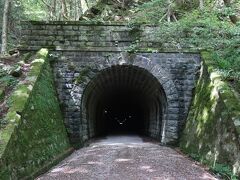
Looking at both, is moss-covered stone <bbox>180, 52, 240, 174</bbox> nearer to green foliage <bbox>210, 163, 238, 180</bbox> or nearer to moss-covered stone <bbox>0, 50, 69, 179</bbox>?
green foliage <bbox>210, 163, 238, 180</bbox>

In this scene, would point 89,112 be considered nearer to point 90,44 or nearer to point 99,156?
point 90,44

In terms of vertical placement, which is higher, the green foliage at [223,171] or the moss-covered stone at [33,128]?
the moss-covered stone at [33,128]

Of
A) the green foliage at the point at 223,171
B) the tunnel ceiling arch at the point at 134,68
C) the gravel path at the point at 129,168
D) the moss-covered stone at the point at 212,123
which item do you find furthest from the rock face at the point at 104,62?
the green foliage at the point at 223,171

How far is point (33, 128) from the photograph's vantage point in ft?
28.1

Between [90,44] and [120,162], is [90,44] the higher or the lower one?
the higher one

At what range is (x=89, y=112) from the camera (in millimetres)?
15258

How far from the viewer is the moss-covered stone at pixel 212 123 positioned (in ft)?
26.1

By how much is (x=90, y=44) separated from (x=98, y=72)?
3.84 feet

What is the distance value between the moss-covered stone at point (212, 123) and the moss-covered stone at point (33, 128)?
419 cm

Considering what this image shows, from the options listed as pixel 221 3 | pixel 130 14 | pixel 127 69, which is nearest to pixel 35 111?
pixel 127 69

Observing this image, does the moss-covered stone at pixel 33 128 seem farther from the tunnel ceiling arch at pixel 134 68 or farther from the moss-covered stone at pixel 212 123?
the moss-covered stone at pixel 212 123

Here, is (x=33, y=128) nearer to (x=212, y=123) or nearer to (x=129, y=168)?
(x=129, y=168)

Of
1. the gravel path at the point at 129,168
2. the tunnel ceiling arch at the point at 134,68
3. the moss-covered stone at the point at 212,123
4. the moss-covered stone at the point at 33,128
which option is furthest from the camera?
the tunnel ceiling arch at the point at 134,68

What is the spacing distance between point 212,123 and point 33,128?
4890 millimetres
